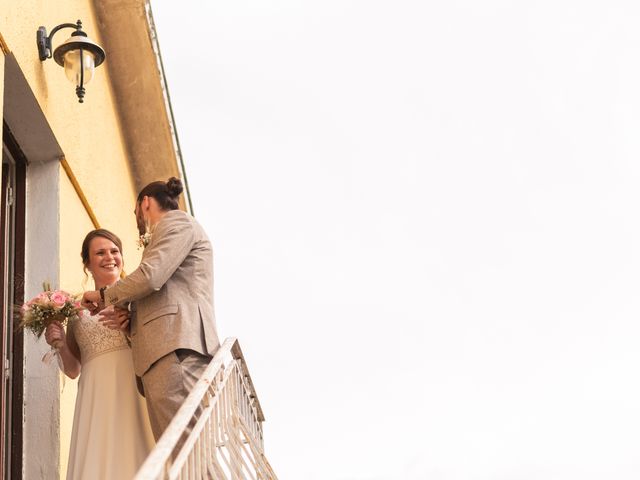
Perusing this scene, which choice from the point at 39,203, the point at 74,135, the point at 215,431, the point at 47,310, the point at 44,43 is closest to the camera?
the point at 215,431

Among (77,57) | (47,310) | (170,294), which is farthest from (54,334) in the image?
(77,57)

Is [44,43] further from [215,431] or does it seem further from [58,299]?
[215,431]

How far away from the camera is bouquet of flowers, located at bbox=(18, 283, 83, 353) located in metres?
5.66

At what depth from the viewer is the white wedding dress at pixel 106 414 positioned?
551cm

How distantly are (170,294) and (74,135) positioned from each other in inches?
121

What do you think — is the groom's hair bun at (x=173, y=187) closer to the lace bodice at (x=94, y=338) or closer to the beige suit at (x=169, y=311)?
the beige suit at (x=169, y=311)

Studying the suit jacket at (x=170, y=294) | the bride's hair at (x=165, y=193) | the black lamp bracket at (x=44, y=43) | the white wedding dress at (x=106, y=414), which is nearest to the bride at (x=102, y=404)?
the white wedding dress at (x=106, y=414)

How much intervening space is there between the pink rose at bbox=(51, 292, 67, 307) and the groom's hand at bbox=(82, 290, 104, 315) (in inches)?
13.7

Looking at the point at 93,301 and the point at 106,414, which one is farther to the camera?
the point at 106,414

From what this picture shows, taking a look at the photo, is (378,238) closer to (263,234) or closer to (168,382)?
(263,234)

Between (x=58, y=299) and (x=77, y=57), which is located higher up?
(x=77, y=57)

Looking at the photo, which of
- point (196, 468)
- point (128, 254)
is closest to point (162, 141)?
point (128, 254)

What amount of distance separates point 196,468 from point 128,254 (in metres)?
6.45

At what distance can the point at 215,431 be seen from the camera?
15.8 ft
